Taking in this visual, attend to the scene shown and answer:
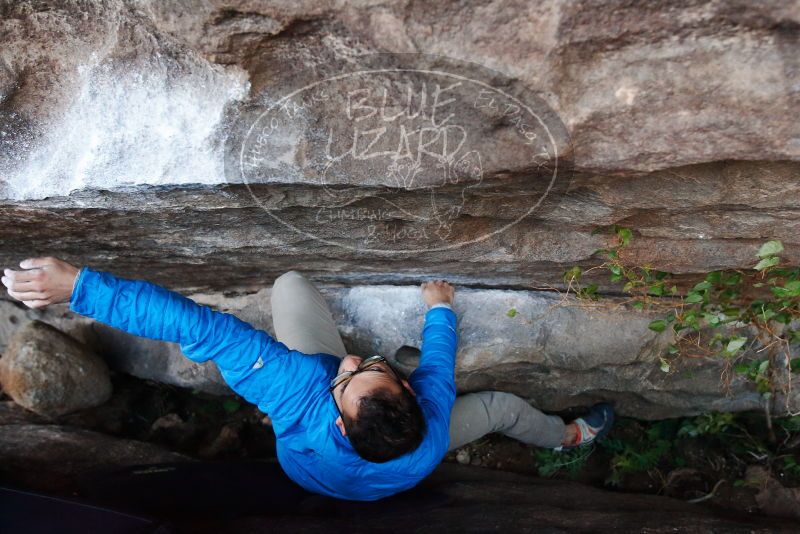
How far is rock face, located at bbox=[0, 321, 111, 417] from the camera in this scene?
2.85m

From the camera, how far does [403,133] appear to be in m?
1.64

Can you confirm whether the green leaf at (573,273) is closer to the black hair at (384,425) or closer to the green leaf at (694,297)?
the green leaf at (694,297)

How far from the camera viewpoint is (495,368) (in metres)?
2.66

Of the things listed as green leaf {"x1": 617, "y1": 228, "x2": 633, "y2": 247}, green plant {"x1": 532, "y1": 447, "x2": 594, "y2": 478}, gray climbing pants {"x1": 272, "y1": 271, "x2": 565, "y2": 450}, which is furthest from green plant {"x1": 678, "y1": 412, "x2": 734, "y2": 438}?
green leaf {"x1": 617, "y1": 228, "x2": 633, "y2": 247}

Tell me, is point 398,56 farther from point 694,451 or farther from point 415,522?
point 694,451

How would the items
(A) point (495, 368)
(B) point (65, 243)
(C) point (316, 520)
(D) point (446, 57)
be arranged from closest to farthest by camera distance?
(D) point (446, 57) < (C) point (316, 520) < (B) point (65, 243) < (A) point (495, 368)

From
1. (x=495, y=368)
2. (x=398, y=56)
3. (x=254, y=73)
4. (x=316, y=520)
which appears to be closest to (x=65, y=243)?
(x=254, y=73)

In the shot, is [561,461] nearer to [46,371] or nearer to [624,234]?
[624,234]

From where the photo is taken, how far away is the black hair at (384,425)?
1769 mm

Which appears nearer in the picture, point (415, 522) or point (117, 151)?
point (117, 151)

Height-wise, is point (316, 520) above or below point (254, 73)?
below

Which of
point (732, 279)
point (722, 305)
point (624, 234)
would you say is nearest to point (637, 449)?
point (722, 305)

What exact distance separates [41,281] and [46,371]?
1.29 metres

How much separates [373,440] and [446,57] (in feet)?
3.46
